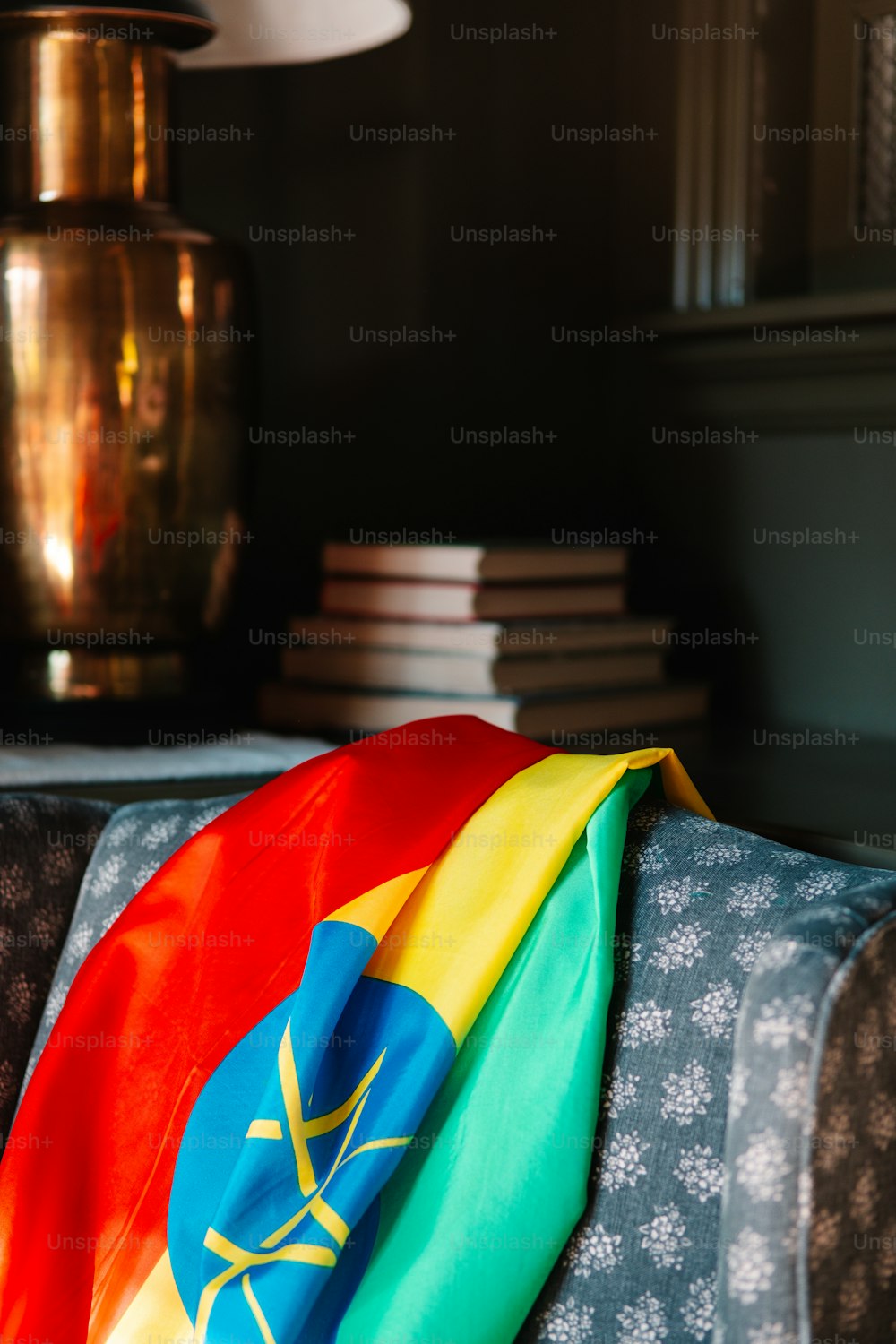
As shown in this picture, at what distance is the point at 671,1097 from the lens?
2.94ft

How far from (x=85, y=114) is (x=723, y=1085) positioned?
1.11 m

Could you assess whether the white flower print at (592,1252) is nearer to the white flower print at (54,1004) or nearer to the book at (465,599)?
the white flower print at (54,1004)

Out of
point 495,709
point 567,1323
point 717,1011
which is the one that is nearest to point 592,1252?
point 567,1323

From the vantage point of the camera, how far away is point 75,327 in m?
1.42

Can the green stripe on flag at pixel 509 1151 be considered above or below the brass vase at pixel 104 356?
below

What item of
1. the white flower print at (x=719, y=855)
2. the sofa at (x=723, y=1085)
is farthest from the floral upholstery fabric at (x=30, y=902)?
the white flower print at (x=719, y=855)

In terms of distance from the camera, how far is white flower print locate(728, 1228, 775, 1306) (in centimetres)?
73

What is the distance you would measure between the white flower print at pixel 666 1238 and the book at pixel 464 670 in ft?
2.36

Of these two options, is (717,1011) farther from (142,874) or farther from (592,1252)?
(142,874)

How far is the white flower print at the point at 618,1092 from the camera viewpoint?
915 millimetres

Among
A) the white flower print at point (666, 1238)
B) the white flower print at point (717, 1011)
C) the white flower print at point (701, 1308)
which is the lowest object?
the white flower print at point (701, 1308)

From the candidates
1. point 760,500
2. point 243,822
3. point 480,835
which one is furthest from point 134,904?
point 760,500

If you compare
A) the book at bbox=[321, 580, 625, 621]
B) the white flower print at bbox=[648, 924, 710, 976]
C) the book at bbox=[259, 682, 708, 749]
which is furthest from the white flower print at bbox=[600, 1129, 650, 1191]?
the book at bbox=[321, 580, 625, 621]

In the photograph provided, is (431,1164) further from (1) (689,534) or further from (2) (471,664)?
(1) (689,534)
